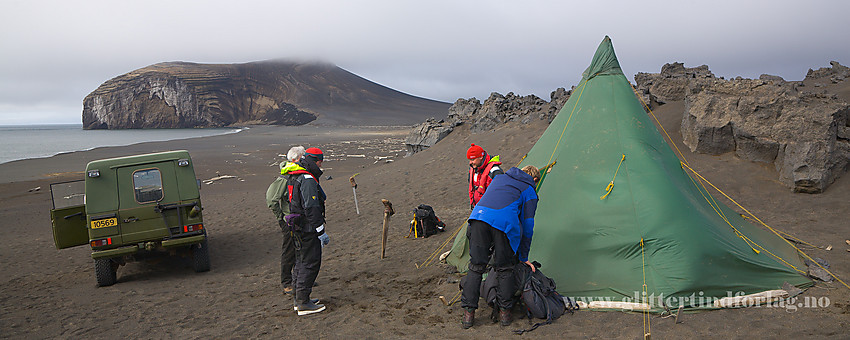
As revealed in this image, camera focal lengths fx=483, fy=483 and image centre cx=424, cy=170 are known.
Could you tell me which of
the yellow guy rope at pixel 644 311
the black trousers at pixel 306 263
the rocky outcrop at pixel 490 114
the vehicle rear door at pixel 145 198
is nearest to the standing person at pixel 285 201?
the black trousers at pixel 306 263

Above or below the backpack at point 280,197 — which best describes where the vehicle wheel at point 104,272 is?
below

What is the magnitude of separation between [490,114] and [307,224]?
1731cm

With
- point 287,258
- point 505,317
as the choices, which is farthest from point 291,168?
point 505,317

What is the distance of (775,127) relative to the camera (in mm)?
10766

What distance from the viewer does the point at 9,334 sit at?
5469 millimetres

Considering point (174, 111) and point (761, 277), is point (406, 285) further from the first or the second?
point (174, 111)

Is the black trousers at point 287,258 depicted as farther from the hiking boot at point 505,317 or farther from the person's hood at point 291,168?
the hiking boot at point 505,317

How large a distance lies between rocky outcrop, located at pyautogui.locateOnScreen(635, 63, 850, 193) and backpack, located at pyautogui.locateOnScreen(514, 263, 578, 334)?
7816 millimetres

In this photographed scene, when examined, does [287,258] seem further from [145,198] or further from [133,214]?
[145,198]

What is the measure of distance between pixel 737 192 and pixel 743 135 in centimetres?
166

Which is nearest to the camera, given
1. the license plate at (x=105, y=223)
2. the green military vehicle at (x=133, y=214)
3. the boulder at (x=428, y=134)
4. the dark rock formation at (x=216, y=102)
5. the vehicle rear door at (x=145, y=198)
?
the license plate at (x=105, y=223)

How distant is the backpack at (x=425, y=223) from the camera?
9168 mm

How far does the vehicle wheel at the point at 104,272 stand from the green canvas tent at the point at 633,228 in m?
5.41

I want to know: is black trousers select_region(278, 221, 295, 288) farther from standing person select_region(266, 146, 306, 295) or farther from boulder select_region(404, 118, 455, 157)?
boulder select_region(404, 118, 455, 157)
